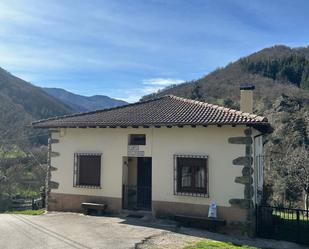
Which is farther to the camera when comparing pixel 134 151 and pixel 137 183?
pixel 137 183

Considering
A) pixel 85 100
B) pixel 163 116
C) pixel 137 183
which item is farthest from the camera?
pixel 85 100

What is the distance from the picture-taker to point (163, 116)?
1238 centimetres

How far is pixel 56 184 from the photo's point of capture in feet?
46.0

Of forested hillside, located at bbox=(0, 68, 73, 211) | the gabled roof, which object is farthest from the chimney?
forested hillside, located at bbox=(0, 68, 73, 211)

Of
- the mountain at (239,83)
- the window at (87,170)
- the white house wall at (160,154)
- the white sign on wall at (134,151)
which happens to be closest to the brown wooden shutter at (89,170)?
the window at (87,170)

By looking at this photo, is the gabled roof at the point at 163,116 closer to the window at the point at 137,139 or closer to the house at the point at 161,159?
the house at the point at 161,159

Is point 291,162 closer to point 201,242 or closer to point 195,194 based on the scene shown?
point 195,194

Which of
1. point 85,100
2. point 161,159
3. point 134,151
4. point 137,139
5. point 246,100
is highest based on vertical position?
point 85,100

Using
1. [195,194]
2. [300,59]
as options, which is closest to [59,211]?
[195,194]

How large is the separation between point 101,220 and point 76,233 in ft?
6.60

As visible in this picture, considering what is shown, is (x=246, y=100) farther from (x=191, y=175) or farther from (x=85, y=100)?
(x=85, y=100)

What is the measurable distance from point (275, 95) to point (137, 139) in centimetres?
4102

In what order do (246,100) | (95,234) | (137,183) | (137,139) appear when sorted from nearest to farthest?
(95,234) < (137,139) < (246,100) < (137,183)

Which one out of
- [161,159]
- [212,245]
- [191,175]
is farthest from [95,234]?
[191,175]
